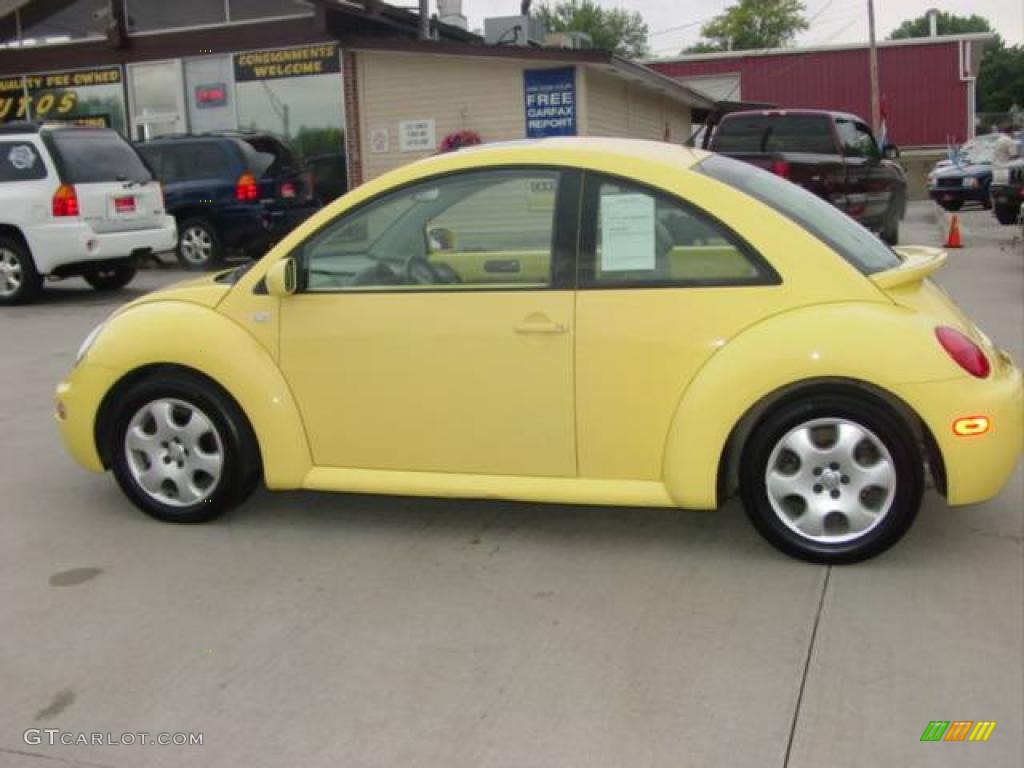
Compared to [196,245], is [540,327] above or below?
below

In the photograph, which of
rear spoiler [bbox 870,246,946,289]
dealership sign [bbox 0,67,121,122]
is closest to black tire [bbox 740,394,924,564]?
rear spoiler [bbox 870,246,946,289]

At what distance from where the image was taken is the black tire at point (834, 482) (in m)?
3.99

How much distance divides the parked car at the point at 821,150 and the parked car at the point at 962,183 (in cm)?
982

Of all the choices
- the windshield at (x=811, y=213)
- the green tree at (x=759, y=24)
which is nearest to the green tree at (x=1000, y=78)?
the green tree at (x=759, y=24)

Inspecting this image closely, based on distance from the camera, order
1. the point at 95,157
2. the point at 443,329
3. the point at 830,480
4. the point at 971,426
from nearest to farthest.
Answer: the point at 971,426 → the point at 830,480 → the point at 443,329 → the point at 95,157

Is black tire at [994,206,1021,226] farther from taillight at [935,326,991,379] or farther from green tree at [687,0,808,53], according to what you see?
green tree at [687,0,808,53]

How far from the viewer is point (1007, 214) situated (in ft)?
59.3

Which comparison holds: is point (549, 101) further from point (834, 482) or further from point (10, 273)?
point (834, 482)

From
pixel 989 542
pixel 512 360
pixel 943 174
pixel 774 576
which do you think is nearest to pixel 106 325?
pixel 512 360

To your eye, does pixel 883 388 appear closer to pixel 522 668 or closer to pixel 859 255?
pixel 859 255

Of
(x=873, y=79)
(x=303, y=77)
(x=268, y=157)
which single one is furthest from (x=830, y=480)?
(x=873, y=79)

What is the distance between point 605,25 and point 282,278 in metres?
93.0

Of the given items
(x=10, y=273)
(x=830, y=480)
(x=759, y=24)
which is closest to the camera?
(x=830, y=480)

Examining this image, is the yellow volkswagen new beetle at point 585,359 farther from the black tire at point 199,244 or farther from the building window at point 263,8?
the building window at point 263,8
